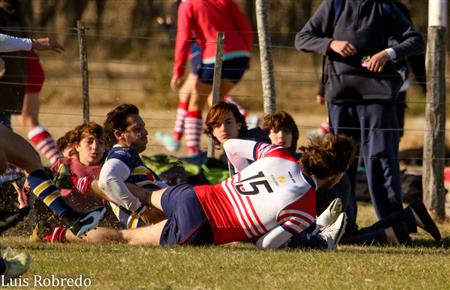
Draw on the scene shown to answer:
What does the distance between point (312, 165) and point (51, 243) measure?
1.90 metres

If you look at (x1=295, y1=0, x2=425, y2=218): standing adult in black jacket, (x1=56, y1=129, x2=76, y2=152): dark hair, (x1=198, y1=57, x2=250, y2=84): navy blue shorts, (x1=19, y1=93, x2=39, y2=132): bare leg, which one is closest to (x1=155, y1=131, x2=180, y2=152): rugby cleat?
(x1=198, y1=57, x2=250, y2=84): navy blue shorts

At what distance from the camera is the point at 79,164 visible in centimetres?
1027

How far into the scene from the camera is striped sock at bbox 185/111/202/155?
48.4 ft

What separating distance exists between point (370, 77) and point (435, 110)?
55.9 inches

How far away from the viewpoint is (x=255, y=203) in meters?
9.02

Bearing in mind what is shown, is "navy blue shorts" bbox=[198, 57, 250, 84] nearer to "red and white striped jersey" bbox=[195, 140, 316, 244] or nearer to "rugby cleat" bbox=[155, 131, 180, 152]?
"rugby cleat" bbox=[155, 131, 180, 152]

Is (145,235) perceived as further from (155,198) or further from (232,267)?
(232,267)

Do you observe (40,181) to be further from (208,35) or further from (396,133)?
(208,35)

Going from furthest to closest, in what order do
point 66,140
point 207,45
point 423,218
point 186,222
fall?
point 207,45 < point 66,140 < point 423,218 < point 186,222

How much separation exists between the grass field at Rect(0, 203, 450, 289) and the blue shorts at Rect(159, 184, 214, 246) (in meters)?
0.14

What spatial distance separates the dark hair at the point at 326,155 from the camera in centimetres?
930

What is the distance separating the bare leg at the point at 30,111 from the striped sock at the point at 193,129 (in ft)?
5.54

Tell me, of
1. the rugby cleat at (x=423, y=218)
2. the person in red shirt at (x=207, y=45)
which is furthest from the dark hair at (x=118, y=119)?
the person in red shirt at (x=207, y=45)

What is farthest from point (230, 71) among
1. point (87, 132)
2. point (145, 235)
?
point (145, 235)
